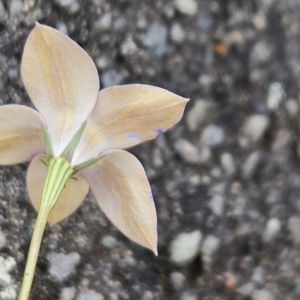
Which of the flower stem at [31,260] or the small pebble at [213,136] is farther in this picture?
the small pebble at [213,136]

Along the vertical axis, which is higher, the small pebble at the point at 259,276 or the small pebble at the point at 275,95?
the small pebble at the point at 275,95

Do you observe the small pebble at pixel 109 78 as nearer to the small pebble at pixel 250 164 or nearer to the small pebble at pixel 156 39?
the small pebble at pixel 156 39

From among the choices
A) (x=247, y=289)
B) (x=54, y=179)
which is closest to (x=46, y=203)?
(x=54, y=179)

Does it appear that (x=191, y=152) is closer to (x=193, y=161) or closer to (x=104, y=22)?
(x=193, y=161)

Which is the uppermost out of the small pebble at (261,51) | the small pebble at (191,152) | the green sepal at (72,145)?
the small pebble at (261,51)

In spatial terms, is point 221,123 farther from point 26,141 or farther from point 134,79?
point 26,141

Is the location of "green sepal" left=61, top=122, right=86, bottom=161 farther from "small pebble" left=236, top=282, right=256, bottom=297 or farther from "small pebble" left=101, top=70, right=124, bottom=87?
"small pebble" left=236, top=282, right=256, bottom=297

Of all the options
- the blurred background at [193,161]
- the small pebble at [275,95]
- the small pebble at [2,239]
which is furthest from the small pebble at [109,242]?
the small pebble at [275,95]
